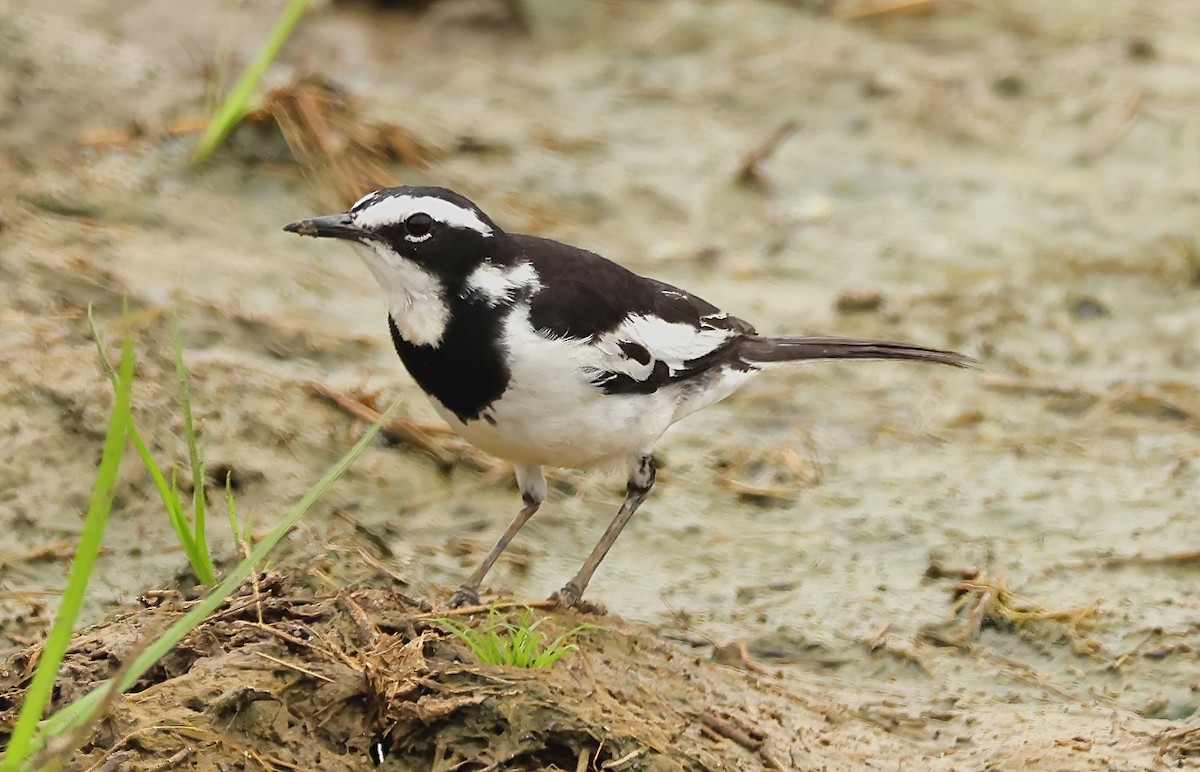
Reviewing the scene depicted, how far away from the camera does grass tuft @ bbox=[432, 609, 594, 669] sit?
3.72 meters

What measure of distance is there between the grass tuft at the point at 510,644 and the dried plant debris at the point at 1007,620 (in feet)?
5.72

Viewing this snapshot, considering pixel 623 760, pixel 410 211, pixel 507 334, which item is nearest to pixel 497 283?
pixel 507 334

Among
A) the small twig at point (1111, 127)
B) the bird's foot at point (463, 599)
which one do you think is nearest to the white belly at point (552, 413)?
the bird's foot at point (463, 599)

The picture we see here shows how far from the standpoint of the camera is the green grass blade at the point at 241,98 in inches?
283

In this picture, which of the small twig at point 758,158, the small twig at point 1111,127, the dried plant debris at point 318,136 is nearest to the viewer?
the dried plant debris at point 318,136

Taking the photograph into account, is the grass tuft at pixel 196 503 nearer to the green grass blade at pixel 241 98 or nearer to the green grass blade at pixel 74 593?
the green grass blade at pixel 74 593

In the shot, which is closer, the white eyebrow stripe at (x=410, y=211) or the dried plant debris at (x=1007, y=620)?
the white eyebrow stripe at (x=410, y=211)

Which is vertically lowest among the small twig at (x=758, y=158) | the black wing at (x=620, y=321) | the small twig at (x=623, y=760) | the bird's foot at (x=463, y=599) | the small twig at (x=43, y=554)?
the small twig at (x=758, y=158)

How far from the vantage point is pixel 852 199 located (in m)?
9.09

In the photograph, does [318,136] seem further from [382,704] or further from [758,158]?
[382,704]

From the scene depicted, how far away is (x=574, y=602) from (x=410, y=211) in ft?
4.23

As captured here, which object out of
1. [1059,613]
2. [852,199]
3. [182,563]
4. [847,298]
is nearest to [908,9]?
[852,199]

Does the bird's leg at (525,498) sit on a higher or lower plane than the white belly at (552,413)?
lower

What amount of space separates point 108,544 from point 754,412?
10.1 ft
